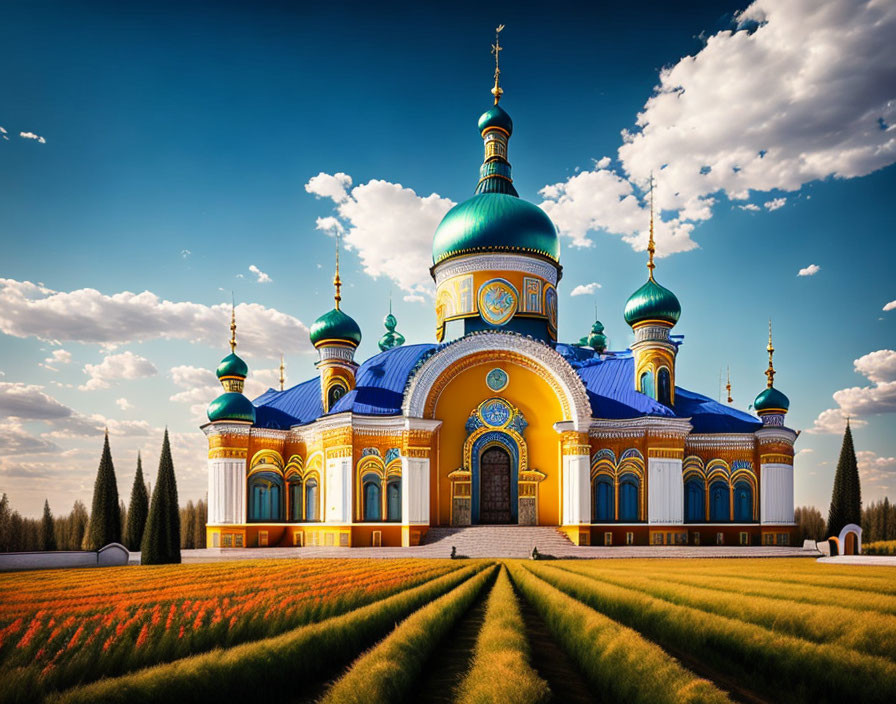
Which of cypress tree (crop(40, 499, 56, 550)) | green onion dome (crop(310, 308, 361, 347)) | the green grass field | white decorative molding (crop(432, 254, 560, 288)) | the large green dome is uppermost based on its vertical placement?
the large green dome

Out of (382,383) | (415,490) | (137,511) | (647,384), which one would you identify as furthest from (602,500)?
(137,511)

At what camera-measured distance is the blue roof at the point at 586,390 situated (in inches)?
1186

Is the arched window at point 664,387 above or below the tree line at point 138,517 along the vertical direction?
above

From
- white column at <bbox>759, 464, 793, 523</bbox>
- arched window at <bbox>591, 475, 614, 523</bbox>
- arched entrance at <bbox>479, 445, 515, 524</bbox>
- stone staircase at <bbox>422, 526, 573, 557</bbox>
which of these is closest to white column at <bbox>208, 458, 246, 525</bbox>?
stone staircase at <bbox>422, 526, 573, 557</bbox>

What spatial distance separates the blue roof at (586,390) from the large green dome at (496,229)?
523 centimetres

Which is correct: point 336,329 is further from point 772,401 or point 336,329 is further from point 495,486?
point 772,401

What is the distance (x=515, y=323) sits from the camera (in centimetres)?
3391

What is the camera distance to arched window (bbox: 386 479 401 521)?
94.6 feet

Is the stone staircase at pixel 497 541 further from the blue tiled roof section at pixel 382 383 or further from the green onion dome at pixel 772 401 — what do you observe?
the green onion dome at pixel 772 401

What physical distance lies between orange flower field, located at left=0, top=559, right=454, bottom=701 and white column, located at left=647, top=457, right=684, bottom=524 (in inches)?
→ 687

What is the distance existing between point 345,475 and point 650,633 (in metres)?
20.4

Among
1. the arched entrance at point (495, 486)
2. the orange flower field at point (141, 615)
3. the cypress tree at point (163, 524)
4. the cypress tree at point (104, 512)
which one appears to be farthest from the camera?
the arched entrance at point (495, 486)

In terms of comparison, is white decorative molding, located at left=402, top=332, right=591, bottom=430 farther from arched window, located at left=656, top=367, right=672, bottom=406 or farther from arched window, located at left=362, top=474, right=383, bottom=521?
arched window, located at left=656, top=367, right=672, bottom=406

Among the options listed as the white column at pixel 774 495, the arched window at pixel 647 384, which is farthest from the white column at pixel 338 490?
the white column at pixel 774 495
